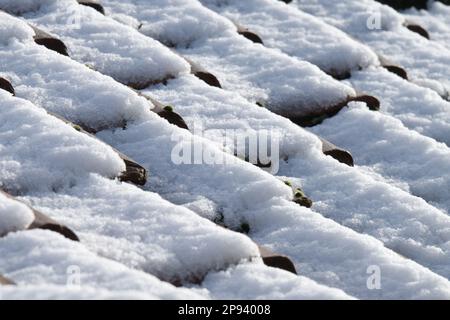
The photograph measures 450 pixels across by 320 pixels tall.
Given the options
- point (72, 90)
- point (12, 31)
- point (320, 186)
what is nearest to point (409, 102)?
point (320, 186)

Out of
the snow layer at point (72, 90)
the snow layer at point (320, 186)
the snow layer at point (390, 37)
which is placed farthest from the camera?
the snow layer at point (390, 37)

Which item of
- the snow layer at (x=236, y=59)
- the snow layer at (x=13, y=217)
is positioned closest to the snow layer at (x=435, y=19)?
the snow layer at (x=236, y=59)

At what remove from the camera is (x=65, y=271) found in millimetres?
2779

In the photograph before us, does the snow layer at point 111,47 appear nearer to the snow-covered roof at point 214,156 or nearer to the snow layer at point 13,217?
the snow-covered roof at point 214,156

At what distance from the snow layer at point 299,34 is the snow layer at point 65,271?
2.32 m

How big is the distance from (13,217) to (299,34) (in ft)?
8.26

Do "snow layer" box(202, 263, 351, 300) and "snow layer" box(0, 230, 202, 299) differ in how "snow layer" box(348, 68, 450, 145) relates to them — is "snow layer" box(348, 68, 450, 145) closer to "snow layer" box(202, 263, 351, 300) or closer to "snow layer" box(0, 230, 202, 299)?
"snow layer" box(202, 263, 351, 300)

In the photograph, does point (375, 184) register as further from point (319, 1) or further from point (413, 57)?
point (319, 1)

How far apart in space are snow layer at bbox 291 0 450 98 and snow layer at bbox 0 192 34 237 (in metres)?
2.62

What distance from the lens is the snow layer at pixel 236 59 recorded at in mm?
4469

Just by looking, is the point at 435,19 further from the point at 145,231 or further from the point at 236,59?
the point at 145,231

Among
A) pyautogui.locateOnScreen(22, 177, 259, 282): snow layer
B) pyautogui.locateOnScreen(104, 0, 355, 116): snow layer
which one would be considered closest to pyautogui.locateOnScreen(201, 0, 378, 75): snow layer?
pyautogui.locateOnScreen(104, 0, 355, 116): snow layer

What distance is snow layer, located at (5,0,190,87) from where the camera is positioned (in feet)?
14.1
